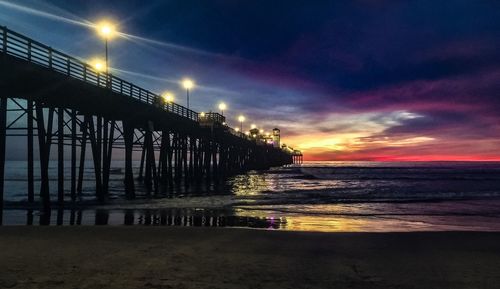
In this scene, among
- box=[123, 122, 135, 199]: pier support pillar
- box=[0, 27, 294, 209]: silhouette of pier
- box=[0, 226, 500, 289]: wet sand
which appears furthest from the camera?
box=[123, 122, 135, 199]: pier support pillar

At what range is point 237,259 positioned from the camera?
8023 mm

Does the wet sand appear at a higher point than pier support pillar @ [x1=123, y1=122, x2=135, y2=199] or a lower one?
lower

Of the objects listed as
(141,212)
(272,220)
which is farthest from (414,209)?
(141,212)

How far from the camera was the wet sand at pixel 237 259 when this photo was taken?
21.2 ft

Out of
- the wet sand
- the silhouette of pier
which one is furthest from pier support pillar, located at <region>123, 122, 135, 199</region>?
the wet sand

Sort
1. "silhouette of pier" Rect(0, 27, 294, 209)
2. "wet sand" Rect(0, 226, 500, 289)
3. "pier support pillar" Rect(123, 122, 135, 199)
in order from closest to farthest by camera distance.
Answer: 1. "wet sand" Rect(0, 226, 500, 289)
2. "silhouette of pier" Rect(0, 27, 294, 209)
3. "pier support pillar" Rect(123, 122, 135, 199)

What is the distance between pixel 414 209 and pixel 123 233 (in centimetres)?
1593

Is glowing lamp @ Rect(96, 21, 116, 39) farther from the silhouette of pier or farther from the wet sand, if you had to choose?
the wet sand

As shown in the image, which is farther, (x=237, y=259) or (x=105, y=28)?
(x=105, y=28)

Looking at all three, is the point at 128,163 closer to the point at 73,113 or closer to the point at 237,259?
the point at 73,113

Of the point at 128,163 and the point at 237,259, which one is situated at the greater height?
the point at 128,163

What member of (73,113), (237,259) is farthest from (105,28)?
(237,259)

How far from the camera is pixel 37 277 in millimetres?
6387

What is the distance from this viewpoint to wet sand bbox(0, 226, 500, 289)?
6.47m
